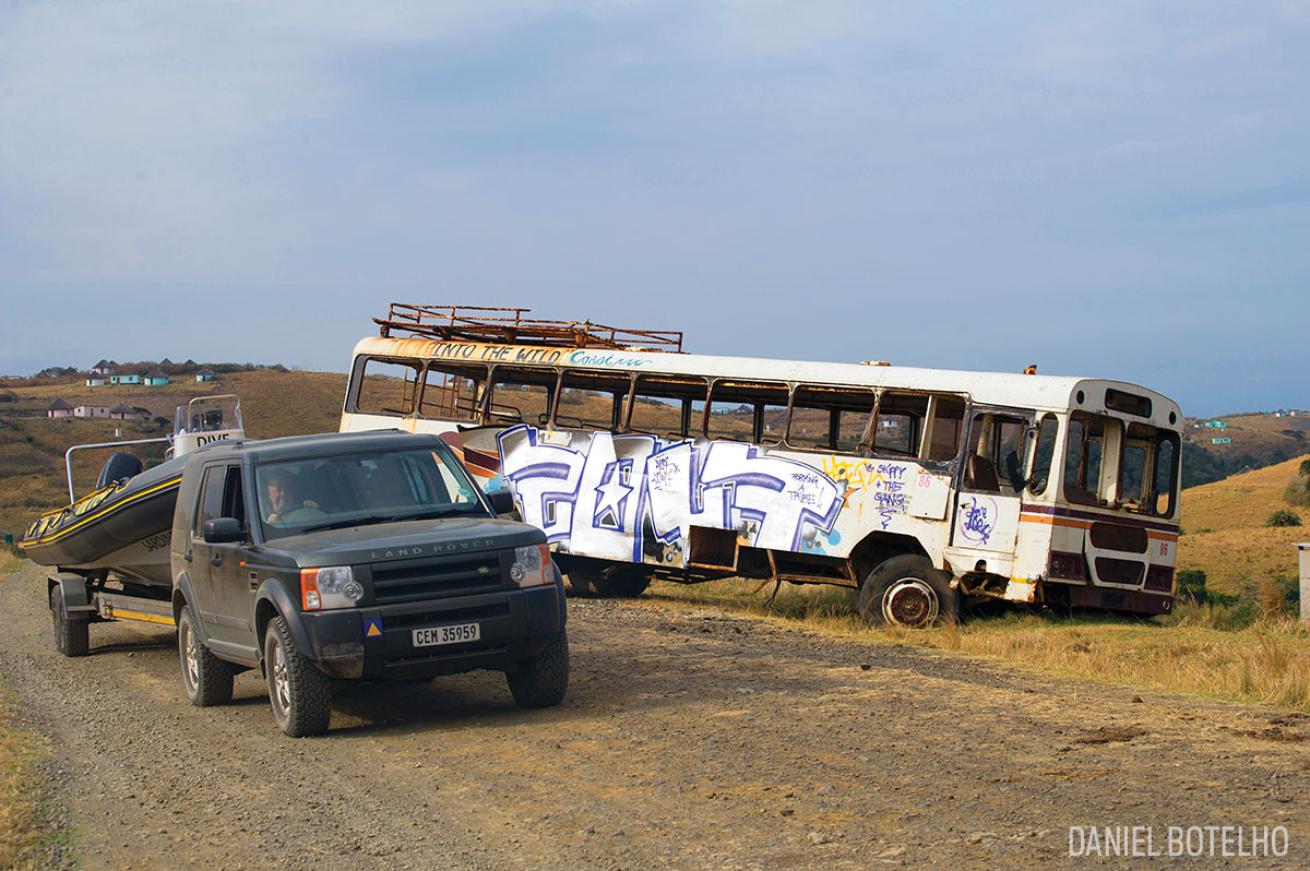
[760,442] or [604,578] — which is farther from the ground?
[760,442]

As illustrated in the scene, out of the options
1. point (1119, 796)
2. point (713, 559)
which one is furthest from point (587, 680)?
point (713, 559)

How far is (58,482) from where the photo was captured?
6481 cm

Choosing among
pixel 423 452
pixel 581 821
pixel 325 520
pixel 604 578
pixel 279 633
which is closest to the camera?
pixel 581 821

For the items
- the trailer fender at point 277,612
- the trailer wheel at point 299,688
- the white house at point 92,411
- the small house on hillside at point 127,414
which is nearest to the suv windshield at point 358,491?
the trailer fender at point 277,612

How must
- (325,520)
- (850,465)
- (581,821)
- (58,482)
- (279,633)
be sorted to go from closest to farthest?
(581,821)
(279,633)
(325,520)
(850,465)
(58,482)

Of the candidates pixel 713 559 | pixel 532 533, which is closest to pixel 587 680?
pixel 532 533

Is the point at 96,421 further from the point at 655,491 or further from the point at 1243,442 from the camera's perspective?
the point at 1243,442

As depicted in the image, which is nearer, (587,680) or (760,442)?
(587,680)

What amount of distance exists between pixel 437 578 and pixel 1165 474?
1020 centimetres

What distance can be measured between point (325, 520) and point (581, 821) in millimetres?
4041

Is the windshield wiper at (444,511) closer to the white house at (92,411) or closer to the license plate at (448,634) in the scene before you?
the license plate at (448,634)

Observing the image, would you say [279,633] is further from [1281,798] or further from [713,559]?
[713,559]

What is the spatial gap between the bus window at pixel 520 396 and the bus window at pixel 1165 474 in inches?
340

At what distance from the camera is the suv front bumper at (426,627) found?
361 inches
